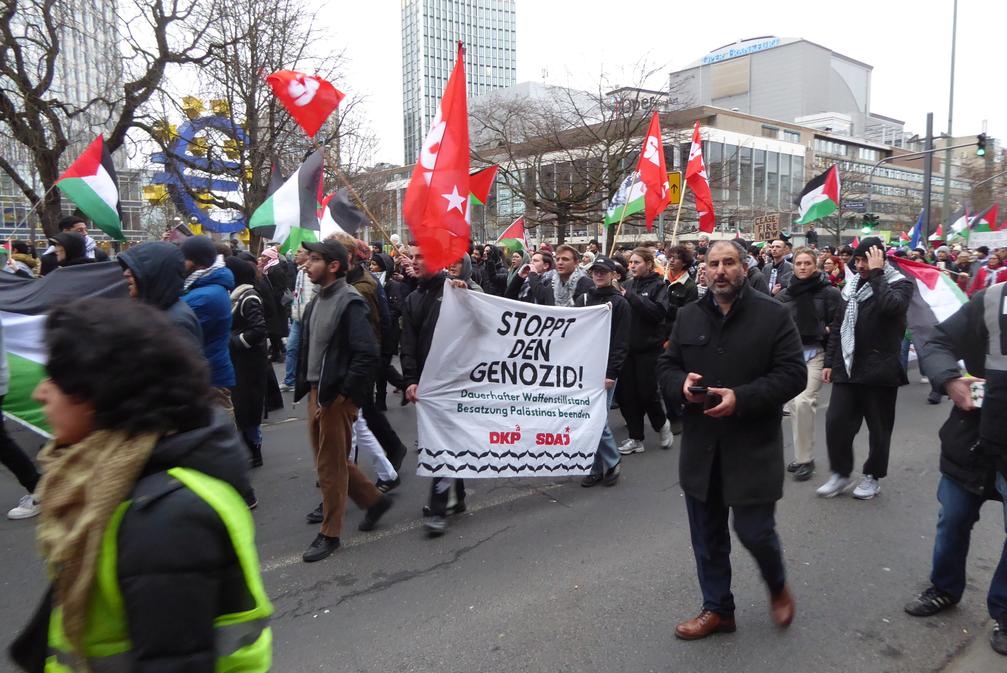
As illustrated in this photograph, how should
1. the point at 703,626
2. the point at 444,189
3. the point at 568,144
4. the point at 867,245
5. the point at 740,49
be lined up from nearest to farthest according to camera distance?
the point at 703,626 < the point at 444,189 < the point at 867,245 < the point at 568,144 < the point at 740,49

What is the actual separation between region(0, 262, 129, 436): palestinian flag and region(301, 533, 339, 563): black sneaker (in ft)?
8.21

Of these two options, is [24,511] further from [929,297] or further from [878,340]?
[929,297]

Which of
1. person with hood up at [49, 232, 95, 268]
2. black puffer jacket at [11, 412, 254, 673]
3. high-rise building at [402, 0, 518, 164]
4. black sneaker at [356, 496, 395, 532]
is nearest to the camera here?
black puffer jacket at [11, 412, 254, 673]

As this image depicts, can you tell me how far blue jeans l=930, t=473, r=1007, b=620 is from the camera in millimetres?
3051

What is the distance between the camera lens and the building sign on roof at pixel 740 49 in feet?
334

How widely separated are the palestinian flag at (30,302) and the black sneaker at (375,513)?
8.60 feet

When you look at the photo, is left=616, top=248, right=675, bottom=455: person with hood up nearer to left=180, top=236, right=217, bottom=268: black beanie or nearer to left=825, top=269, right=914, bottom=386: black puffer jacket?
left=825, top=269, right=914, bottom=386: black puffer jacket

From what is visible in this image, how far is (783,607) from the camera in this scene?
302cm

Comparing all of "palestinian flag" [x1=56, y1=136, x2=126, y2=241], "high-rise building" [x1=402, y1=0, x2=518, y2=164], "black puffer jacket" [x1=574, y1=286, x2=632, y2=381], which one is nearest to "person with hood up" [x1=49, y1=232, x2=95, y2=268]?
"palestinian flag" [x1=56, y1=136, x2=126, y2=241]

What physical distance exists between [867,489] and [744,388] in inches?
110

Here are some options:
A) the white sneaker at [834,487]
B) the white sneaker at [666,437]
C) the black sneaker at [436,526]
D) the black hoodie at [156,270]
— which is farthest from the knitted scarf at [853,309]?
the black hoodie at [156,270]

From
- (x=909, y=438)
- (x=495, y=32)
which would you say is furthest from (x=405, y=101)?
(x=909, y=438)

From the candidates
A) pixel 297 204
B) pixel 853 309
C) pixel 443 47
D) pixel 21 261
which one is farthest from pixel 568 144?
pixel 853 309

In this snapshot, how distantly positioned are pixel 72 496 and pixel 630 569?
3.14 meters
